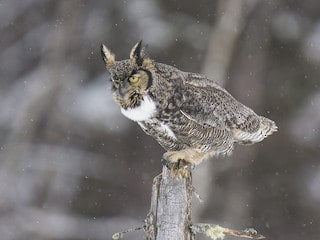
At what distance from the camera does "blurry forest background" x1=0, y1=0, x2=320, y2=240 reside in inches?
434

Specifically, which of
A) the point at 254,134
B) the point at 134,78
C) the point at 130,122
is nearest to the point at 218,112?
the point at 254,134

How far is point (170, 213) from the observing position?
451 centimetres

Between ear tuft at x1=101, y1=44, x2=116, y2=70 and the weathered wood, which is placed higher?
ear tuft at x1=101, y1=44, x2=116, y2=70

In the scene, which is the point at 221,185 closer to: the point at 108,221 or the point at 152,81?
the point at 108,221

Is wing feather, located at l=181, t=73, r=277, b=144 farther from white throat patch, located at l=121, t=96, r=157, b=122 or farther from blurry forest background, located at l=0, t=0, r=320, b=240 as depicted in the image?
blurry forest background, located at l=0, t=0, r=320, b=240

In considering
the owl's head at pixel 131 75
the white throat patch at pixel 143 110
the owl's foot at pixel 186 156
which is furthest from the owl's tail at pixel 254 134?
the owl's head at pixel 131 75

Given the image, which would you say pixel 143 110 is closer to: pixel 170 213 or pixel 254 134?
pixel 170 213

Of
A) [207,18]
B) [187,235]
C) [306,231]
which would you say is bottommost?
[187,235]

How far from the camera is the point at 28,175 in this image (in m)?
12.0

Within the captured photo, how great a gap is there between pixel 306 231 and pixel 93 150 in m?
2.75

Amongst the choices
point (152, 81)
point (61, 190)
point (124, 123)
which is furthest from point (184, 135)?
point (61, 190)

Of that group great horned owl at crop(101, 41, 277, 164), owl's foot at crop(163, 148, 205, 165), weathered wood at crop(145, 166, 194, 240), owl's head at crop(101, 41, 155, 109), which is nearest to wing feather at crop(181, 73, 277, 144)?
great horned owl at crop(101, 41, 277, 164)

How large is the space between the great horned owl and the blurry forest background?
15.3 feet

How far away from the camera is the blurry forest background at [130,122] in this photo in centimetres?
1103
